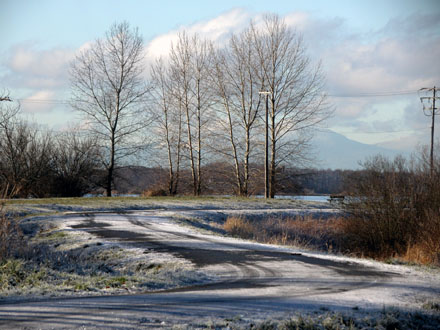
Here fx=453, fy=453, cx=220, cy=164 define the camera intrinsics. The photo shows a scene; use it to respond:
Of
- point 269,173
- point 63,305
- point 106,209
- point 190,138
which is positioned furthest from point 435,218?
point 190,138

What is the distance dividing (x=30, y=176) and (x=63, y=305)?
34572mm

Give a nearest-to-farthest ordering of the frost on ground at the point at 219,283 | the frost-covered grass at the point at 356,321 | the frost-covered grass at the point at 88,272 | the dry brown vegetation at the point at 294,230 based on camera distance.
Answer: the frost-covered grass at the point at 356,321 < the frost on ground at the point at 219,283 < the frost-covered grass at the point at 88,272 < the dry brown vegetation at the point at 294,230

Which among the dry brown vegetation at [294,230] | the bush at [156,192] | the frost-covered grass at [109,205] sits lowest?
the dry brown vegetation at [294,230]

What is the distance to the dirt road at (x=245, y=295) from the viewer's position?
5.96 m

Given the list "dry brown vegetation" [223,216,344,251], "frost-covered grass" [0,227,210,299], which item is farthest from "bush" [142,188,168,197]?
"frost-covered grass" [0,227,210,299]

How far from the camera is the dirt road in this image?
19.6ft

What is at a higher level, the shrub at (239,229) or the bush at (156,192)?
the bush at (156,192)

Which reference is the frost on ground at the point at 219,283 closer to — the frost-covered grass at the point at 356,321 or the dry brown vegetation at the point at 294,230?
the frost-covered grass at the point at 356,321

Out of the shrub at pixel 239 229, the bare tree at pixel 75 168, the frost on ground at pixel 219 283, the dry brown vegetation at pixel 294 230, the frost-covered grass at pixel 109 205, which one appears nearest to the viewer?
the frost on ground at pixel 219 283

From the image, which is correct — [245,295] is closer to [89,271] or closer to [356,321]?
[356,321]

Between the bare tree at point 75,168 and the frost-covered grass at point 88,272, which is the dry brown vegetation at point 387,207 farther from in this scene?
the bare tree at point 75,168

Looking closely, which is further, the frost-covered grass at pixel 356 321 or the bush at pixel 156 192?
the bush at pixel 156 192

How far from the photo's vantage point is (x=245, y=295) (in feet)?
24.1

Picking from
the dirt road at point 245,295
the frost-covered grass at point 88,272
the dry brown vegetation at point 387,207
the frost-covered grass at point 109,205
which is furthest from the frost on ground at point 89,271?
the frost-covered grass at point 109,205
